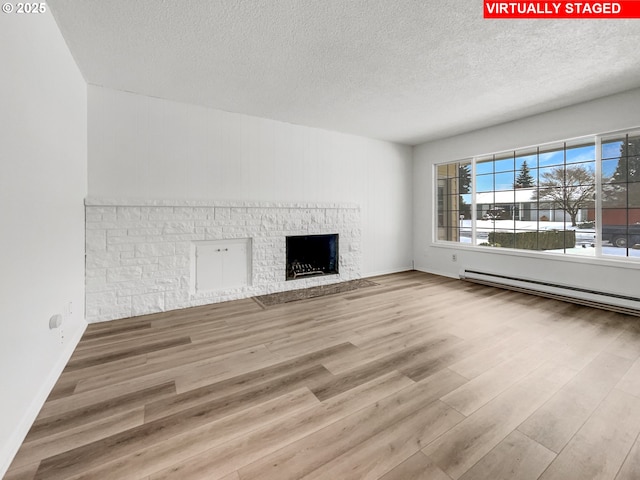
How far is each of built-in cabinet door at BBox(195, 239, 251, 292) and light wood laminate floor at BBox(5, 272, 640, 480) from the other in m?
0.71

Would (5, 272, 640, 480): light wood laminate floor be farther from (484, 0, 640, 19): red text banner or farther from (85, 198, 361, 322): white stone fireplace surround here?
(484, 0, 640, 19): red text banner

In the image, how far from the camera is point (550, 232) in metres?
3.95

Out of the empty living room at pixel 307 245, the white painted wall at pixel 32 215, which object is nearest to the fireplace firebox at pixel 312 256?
the empty living room at pixel 307 245

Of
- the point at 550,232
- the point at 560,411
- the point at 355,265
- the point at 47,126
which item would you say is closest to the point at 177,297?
the point at 47,126

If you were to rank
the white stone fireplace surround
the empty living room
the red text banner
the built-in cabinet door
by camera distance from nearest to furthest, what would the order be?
1. the empty living room
2. the red text banner
3. the white stone fireplace surround
4. the built-in cabinet door

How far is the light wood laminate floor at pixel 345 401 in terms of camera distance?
4.14ft

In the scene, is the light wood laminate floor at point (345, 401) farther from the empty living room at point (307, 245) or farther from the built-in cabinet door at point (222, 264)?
the built-in cabinet door at point (222, 264)

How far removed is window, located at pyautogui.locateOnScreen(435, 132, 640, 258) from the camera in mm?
3293

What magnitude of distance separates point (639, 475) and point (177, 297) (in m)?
3.80

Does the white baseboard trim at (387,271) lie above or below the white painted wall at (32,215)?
below

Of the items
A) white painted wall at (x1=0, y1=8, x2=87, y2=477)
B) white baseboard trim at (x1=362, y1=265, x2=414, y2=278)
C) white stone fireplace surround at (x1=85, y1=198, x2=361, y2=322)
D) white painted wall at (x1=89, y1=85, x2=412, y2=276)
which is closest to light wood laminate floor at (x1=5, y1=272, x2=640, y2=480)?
white painted wall at (x1=0, y1=8, x2=87, y2=477)

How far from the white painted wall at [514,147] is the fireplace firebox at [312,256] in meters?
2.03

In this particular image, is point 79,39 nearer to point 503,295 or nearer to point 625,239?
point 503,295

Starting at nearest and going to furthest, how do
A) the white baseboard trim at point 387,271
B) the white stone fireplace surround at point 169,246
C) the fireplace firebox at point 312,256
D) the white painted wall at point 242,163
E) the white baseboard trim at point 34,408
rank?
1. the white baseboard trim at point 34,408
2. the white stone fireplace surround at point 169,246
3. the white painted wall at point 242,163
4. the fireplace firebox at point 312,256
5. the white baseboard trim at point 387,271
